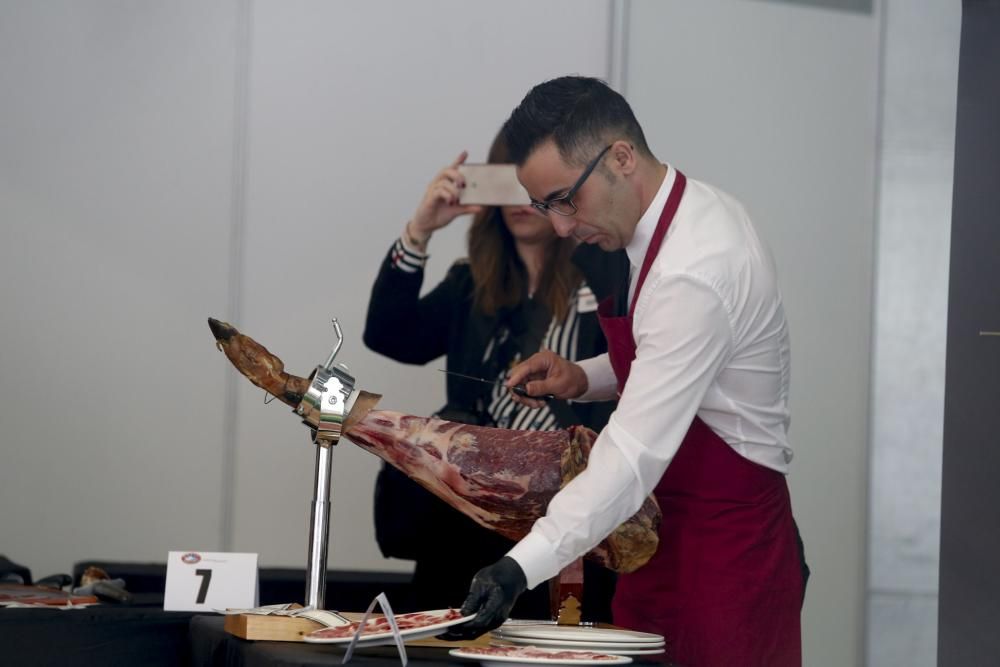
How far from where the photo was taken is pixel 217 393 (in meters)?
3.52

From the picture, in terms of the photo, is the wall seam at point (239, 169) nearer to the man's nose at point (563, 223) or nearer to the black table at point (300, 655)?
the man's nose at point (563, 223)

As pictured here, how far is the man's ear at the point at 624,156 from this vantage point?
6.23 ft

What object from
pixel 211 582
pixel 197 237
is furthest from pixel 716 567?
pixel 197 237

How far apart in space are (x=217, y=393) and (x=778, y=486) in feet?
6.84

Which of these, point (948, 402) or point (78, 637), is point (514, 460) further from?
point (948, 402)

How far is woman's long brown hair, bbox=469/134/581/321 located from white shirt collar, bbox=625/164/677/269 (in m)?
1.17

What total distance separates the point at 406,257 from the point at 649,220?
1.28 metres

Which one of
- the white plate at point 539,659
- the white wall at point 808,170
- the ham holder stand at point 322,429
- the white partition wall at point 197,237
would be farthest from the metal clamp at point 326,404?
the white wall at point 808,170

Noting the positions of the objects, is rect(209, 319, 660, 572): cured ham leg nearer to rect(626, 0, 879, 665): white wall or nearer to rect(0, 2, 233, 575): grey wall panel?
rect(0, 2, 233, 575): grey wall panel

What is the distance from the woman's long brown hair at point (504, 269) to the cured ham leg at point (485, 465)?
141cm

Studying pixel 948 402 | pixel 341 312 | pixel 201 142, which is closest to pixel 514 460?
pixel 948 402

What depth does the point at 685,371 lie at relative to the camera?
1685 millimetres

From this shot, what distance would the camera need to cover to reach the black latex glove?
143 cm

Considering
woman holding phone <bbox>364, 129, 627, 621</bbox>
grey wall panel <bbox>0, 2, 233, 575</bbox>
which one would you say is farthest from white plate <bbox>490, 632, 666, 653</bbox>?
grey wall panel <bbox>0, 2, 233, 575</bbox>
